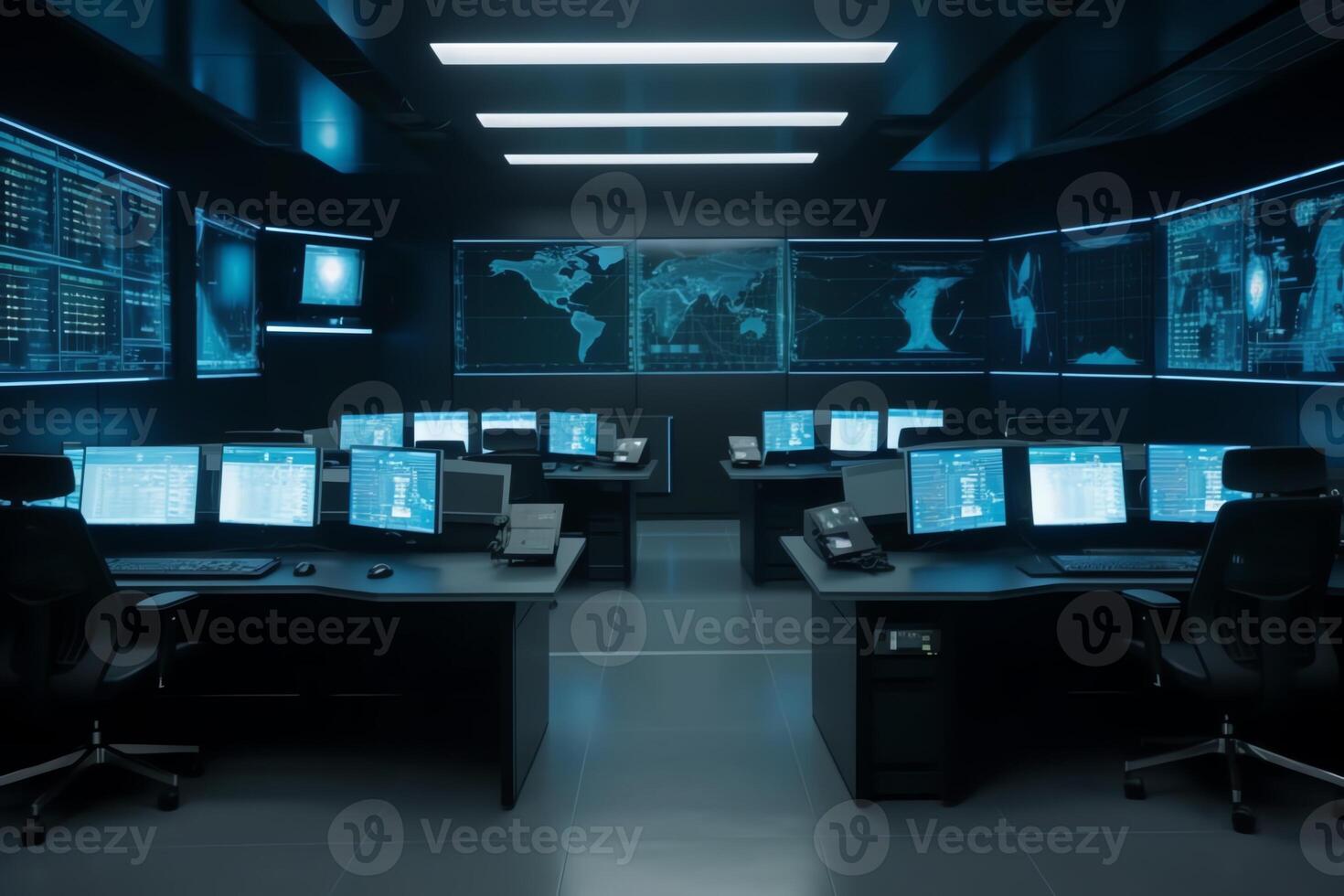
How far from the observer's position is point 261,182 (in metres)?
7.85

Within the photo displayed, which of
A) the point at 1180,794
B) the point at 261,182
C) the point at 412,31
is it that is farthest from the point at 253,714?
the point at 261,182

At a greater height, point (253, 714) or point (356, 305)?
point (356, 305)

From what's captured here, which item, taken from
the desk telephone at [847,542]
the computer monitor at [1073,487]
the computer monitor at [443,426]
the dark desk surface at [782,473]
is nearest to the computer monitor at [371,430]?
the computer monitor at [443,426]

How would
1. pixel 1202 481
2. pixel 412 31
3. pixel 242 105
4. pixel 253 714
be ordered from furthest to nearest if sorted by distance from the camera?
pixel 242 105 < pixel 412 31 < pixel 253 714 < pixel 1202 481

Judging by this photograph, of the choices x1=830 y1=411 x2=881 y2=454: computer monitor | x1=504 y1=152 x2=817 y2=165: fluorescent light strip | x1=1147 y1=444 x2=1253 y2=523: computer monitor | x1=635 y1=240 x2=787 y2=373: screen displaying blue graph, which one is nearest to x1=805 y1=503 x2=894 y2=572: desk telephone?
x1=1147 y1=444 x2=1253 y2=523: computer monitor

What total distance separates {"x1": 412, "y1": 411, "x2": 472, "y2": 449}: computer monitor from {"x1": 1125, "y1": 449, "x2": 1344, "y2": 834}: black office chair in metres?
5.31

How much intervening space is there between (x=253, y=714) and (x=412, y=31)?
11.5ft

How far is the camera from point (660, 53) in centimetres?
533

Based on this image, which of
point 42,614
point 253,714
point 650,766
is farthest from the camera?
point 253,714

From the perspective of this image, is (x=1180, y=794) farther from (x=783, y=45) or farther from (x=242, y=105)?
(x=242, y=105)

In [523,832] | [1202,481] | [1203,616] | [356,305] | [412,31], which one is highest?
[412,31]

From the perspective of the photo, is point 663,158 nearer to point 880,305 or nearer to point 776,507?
point 880,305

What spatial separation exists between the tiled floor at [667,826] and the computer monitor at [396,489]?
94 centimetres

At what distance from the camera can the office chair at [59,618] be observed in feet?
10.1
